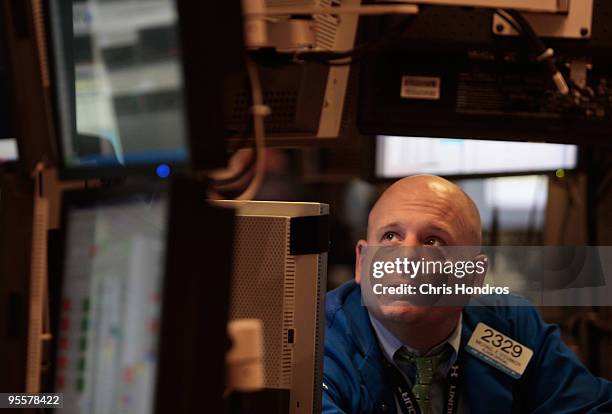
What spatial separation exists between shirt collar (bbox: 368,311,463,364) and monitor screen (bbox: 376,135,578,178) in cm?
132

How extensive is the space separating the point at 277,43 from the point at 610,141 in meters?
0.76

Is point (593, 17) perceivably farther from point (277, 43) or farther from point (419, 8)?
point (277, 43)

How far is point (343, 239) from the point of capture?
4336 millimetres

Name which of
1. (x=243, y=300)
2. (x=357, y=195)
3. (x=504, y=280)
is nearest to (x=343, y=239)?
(x=357, y=195)

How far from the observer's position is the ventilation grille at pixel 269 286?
1.49 m

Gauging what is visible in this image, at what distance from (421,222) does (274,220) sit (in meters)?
0.33

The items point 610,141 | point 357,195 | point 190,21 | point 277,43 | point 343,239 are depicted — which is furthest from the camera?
point 357,195

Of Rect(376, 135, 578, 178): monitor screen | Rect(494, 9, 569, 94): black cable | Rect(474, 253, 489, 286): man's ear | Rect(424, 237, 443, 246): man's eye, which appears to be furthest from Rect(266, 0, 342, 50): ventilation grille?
Rect(376, 135, 578, 178): monitor screen

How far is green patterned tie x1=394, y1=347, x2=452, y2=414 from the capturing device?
65.5 inches

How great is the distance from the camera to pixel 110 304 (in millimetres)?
1107

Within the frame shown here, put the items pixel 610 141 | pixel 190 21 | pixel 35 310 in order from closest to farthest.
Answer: pixel 190 21 → pixel 35 310 → pixel 610 141

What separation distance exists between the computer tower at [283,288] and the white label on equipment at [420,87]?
38 centimetres

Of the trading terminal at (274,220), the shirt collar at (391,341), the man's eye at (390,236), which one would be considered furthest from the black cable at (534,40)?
the shirt collar at (391,341)

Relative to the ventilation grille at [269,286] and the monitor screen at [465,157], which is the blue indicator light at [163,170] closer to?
the ventilation grille at [269,286]
